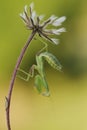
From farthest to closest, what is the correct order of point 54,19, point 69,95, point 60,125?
point 69,95
point 60,125
point 54,19

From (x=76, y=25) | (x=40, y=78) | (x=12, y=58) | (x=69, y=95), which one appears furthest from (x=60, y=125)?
(x=40, y=78)

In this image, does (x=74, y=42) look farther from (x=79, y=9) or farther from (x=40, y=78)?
(x=40, y=78)

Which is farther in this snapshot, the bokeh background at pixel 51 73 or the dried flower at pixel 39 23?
the bokeh background at pixel 51 73

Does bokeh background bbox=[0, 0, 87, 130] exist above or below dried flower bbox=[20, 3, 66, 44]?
above

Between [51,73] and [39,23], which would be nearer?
[39,23]

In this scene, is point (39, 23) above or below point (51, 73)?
below

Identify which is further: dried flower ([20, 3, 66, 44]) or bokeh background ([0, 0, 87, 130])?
bokeh background ([0, 0, 87, 130])

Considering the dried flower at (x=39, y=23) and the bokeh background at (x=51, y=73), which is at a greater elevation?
the bokeh background at (x=51, y=73)

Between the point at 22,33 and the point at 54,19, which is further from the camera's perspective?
the point at 22,33
